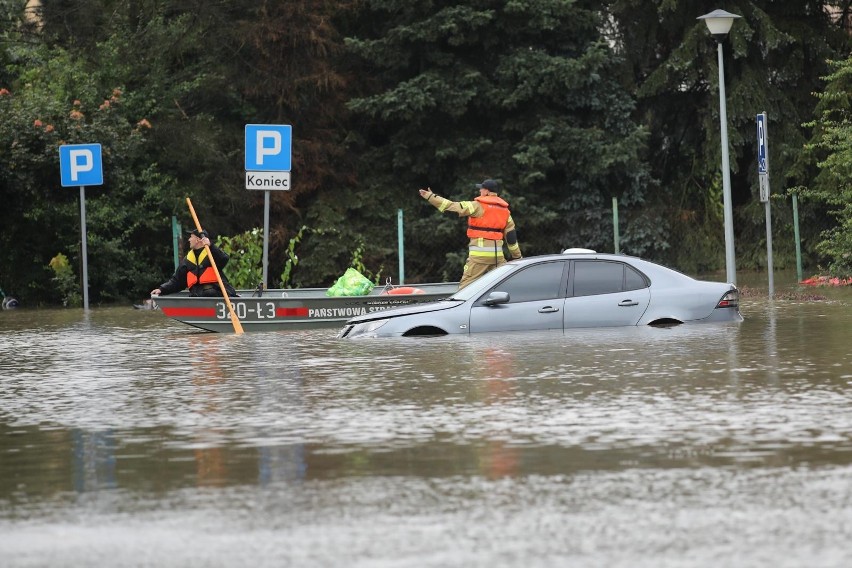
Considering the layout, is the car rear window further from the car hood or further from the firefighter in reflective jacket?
the firefighter in reflective jacket

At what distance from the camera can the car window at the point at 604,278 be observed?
62.5 ft

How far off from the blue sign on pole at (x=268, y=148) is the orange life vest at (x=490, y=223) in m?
4.57

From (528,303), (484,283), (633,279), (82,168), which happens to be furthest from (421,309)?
(82,168)

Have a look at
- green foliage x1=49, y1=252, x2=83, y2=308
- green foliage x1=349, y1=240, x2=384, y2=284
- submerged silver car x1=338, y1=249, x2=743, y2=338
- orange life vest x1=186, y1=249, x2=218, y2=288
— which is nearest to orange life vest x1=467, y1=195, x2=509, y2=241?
orange life vest x1=186, y1=249, x2=218, y2=288

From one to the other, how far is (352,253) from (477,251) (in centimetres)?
1363

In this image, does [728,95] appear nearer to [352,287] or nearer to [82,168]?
[82,168]

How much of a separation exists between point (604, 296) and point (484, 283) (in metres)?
Answer: 1.39

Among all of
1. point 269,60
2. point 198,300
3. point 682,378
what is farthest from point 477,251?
point 269,60

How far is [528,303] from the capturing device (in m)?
19.0

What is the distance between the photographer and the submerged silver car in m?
18.9

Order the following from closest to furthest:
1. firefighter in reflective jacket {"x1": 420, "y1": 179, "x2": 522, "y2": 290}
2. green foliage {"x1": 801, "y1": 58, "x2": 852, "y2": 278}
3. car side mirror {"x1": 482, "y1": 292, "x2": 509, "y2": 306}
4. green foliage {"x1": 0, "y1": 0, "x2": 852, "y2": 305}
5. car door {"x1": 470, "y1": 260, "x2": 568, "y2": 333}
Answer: car side mirror {"x1": 482, "y1": 292, "x2": 509, "y2": 306}
car door {"x1": 470, "y1": 260, "x2": 568, "y2": 333}
firefighter in reflective jacket {"x1": 420, "y1": 179, "x2": 522, "y2": 290}
green foliage {"x1": 801, "y1": 58, "x2": 852, "y2": 278}
green foliage {"x1": 0, "y1": 0, "x2": 852, "y2": 305}

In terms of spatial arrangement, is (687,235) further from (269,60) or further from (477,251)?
(477,251)

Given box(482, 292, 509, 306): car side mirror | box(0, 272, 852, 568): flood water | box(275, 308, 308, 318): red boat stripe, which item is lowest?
box(0, 272, 852, 568): flood water

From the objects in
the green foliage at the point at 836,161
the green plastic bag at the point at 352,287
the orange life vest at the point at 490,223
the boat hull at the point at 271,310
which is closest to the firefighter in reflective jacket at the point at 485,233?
the orange life vest at the point at 490,223
